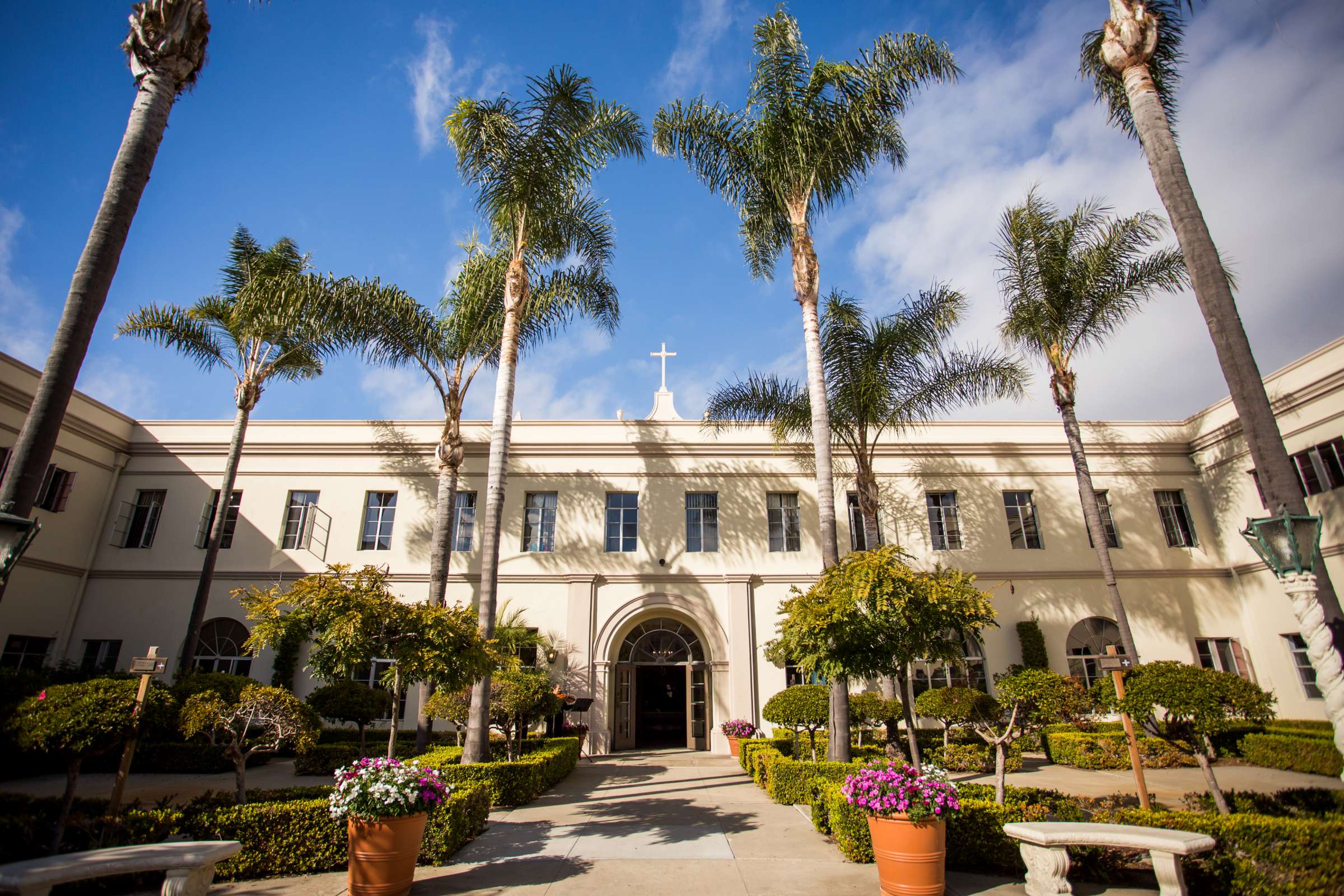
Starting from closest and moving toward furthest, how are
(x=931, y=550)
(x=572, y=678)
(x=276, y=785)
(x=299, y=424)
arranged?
(x=276, y=785) < (x=572, y=678) < (x=931, y=550) < (x=299, y=424)

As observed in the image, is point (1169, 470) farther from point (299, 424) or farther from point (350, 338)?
point (299, 424)

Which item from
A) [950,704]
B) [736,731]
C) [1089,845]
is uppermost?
[950,704]

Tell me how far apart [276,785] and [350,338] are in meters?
9.33

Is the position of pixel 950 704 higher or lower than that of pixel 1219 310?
lower

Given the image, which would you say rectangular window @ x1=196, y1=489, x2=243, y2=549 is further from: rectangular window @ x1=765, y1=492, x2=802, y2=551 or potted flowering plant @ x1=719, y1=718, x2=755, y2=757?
rectangular window @ x1=765, y1=492, x2=802, y2=551

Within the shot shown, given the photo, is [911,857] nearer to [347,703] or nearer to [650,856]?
[650,856]

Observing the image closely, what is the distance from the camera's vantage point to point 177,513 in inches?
744

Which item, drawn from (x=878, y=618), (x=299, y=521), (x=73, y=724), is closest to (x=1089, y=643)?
(x=878, y=618)

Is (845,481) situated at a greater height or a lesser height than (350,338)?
lesser

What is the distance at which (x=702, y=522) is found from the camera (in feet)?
62.2

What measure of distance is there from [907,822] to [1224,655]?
17.6m

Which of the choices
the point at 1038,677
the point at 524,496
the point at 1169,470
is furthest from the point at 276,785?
the point at 1169,470

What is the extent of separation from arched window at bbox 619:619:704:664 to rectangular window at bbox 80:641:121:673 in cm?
1370

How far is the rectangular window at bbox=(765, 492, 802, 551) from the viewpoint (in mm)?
18750
